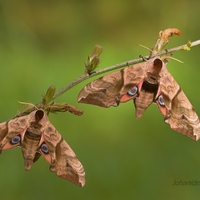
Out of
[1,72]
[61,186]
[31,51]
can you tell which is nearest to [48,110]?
[61,186]

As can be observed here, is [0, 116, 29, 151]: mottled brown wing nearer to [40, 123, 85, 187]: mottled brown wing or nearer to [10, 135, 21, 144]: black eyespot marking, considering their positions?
[10, 135, 21, 144]: black eyespot marking

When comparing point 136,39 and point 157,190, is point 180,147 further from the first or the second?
point 136,39

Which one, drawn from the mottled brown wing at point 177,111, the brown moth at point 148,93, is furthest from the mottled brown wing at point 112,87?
the mottled brown wing at point 177,111

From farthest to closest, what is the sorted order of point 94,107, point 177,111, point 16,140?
1. point 94,107
2. point 177,111
3. point 16,140

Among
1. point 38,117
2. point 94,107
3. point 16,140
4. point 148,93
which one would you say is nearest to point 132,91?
point 148,93

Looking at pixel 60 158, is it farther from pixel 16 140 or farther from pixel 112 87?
pixel 112 87

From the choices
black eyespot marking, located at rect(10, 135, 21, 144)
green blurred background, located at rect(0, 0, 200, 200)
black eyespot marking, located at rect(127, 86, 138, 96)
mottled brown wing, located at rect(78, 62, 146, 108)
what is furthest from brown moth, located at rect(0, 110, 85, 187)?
green blurred background, located at rect(0, 0, 200, 200)
